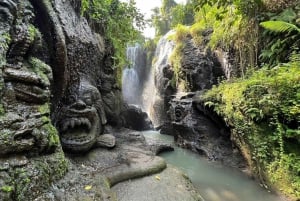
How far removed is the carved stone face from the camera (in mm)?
4113

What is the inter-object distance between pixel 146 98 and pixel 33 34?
11.5 meters

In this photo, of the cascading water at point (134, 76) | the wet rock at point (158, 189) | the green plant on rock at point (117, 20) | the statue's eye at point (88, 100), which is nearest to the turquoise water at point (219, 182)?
the wet rock at point (158, 189)

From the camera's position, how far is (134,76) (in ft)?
50.8

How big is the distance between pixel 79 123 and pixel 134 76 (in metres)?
11.3

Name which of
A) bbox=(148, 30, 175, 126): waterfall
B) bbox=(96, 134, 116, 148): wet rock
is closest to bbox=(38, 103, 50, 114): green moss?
bbox=(96, 134, 116, 148): wet rock

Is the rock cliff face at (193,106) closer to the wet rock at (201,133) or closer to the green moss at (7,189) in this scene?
the wet rock at (201,133)

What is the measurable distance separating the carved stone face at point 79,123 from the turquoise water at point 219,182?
207 cm

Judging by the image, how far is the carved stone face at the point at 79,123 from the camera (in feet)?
13.5

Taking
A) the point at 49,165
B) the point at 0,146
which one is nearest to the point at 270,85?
the point at 49,165

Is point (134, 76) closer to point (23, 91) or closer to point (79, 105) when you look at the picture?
point (79, 105)

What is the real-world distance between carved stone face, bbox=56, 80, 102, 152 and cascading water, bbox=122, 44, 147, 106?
32.6 ft

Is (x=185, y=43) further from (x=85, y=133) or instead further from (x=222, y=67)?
(x=85, y=133)

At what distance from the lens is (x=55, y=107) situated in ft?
13.8

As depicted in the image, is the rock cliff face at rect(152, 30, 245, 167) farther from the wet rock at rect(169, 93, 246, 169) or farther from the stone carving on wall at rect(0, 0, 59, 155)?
the stone carving on wall at rect(0, 0, 59, 155)
